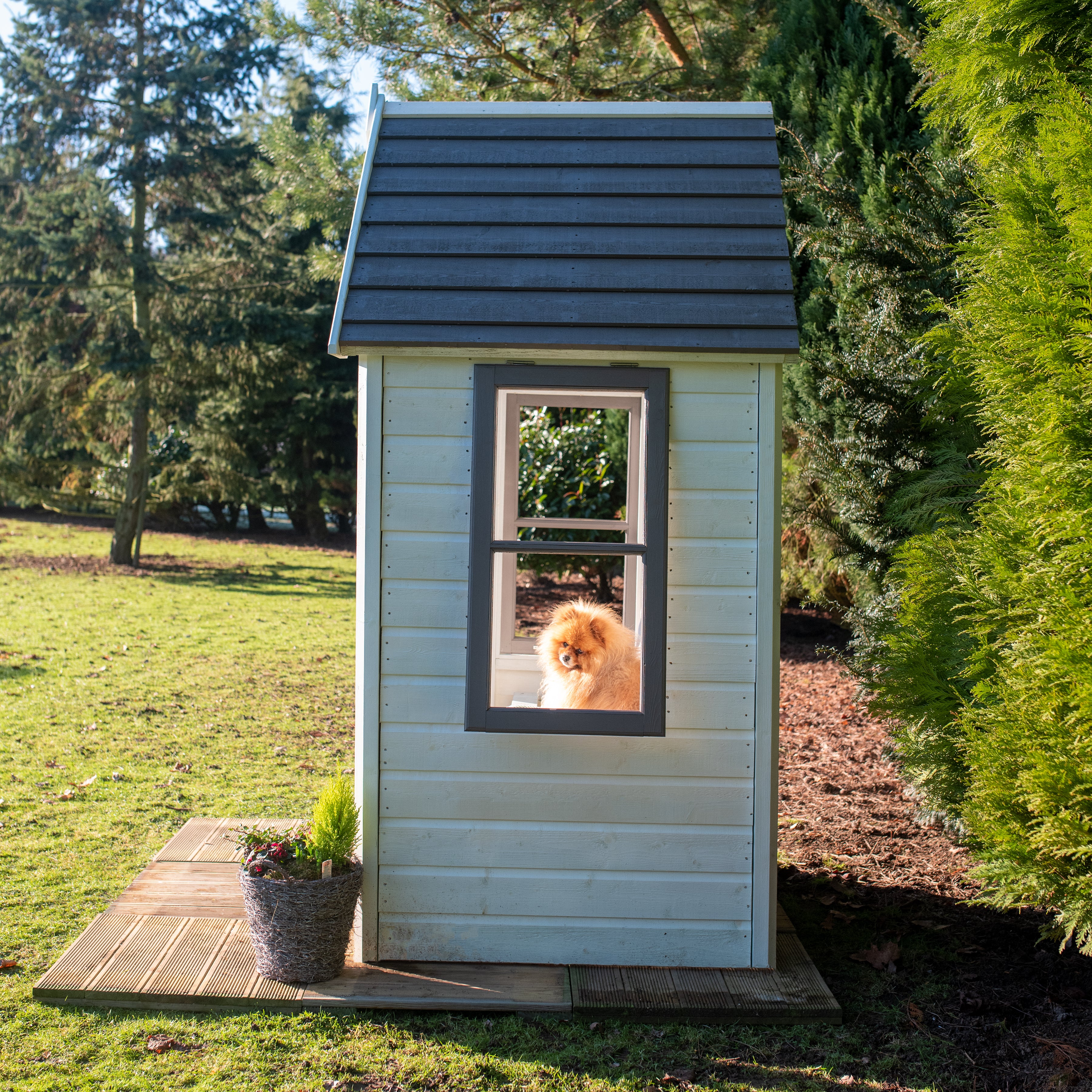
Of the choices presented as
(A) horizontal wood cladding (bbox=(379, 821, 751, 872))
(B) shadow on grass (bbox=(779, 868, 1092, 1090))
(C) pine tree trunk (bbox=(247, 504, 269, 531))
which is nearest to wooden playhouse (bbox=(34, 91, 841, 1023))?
(A) horizontal wood cladding (bbox=(379, 821, 751, 872))

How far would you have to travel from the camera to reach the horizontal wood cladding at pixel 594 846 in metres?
3.28

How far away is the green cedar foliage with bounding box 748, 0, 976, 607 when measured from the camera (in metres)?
4.19

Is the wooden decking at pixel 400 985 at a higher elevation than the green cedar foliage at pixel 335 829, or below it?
below

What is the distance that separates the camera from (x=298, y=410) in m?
21.0

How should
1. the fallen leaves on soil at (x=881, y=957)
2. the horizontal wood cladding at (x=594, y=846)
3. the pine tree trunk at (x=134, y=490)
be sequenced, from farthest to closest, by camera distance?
the pine tree trunk at (x=134, y=490), the fallen leaves on soil at (x=881, y=957), the horizontal wood cladding at (x=594, y=846)

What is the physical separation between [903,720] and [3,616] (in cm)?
968

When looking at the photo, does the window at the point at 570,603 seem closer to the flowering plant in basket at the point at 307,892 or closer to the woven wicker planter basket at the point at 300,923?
the flowering plant in basket at the point at 307,892

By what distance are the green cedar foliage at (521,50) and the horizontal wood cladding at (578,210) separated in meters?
4.77

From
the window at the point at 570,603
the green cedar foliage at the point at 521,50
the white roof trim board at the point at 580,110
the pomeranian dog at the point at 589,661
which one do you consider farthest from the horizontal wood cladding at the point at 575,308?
the green cedar foliage at the point at 521,50

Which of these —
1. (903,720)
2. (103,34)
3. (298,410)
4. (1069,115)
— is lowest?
(903,720)

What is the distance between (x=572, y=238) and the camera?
3357 millimetres

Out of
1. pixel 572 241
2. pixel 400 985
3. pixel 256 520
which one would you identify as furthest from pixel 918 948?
pixel 256 520

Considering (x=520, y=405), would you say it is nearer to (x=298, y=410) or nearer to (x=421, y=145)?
(x=421, y=145)

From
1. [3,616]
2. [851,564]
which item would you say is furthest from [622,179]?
[3,616]
